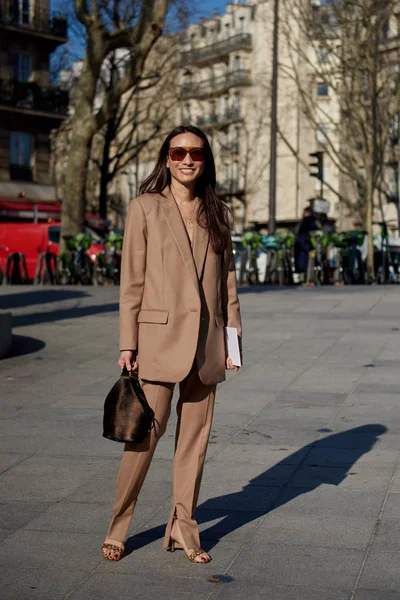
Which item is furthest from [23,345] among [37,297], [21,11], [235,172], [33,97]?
[235,172]

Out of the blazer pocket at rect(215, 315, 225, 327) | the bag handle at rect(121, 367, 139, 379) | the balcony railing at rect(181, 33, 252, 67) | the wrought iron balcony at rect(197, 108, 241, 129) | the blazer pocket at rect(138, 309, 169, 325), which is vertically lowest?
the bag handle at rect(121, 367, 139, 379)

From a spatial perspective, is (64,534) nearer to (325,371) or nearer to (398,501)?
(398,501)

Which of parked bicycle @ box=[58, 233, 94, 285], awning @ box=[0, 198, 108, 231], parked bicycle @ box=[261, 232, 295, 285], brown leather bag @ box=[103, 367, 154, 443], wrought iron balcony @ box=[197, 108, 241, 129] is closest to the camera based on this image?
brown leather bag @ box=[103, 367, 154, 443]

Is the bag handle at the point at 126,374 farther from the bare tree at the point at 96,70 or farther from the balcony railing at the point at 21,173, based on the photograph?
the balcony railing at the point at 21,173

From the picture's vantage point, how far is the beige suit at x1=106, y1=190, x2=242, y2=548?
5293 mm

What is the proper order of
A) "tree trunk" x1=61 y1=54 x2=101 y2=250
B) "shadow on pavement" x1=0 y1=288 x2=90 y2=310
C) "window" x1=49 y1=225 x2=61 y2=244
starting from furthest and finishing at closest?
1. "window" x1=49 y1=225 x2=61 y2=244
2. "tree trunk" x1=61 y1=54 x2=101 y2=250
3. "shadow on pavement" x1=0 y1=288 x2=90 y2=310

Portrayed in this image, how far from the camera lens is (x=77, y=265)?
29.4 meters

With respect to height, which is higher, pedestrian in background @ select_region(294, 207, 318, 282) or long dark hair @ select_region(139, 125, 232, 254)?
long dark hair @ select_region(139, 125, 232, 254)

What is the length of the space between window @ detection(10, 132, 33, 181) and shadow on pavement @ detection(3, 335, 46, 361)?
41799 millimetres

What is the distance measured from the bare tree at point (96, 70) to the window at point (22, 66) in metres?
22.0

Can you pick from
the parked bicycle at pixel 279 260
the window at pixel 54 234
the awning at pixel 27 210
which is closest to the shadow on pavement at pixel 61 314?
the parked bicycle at pixel 279 260

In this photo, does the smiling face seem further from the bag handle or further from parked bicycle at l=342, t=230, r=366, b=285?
parked bicycle at l=342, t=230, r=366, b=285

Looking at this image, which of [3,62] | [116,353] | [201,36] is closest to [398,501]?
[116,353]

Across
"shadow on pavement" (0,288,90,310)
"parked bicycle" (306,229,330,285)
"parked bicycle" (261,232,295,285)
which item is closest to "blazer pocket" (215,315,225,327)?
"shadow on pavement" (0,288,90,310)
